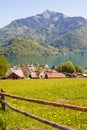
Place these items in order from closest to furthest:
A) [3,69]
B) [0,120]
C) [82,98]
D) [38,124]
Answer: [0,120]
[38,124]
[82,98]
[3,69]

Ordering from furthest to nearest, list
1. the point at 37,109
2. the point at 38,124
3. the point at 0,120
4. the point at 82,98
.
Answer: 1. the point at 82,98
2. the point at 37,109
3. the point at 38,124
4. the point at 0,120

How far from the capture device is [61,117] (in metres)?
18.7

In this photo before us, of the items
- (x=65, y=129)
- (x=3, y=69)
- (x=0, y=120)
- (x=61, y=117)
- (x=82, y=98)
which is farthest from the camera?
(x=3, y=69)

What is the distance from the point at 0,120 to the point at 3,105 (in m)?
6.54

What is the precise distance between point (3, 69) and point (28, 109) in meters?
105

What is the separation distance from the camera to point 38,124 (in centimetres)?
1727

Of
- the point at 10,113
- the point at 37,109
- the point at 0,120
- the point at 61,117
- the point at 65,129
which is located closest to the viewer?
the point at 65,129

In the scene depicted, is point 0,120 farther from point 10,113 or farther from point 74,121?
point 10,113

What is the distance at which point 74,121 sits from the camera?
17.5 metres

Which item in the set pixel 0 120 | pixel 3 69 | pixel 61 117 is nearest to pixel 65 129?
pixel 0 120

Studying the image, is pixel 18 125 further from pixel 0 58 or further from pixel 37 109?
pixel 0 58

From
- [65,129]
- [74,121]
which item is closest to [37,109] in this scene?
[74,121]

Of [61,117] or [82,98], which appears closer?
[61,117]

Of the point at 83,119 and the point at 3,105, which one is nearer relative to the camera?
the point at 83,119
